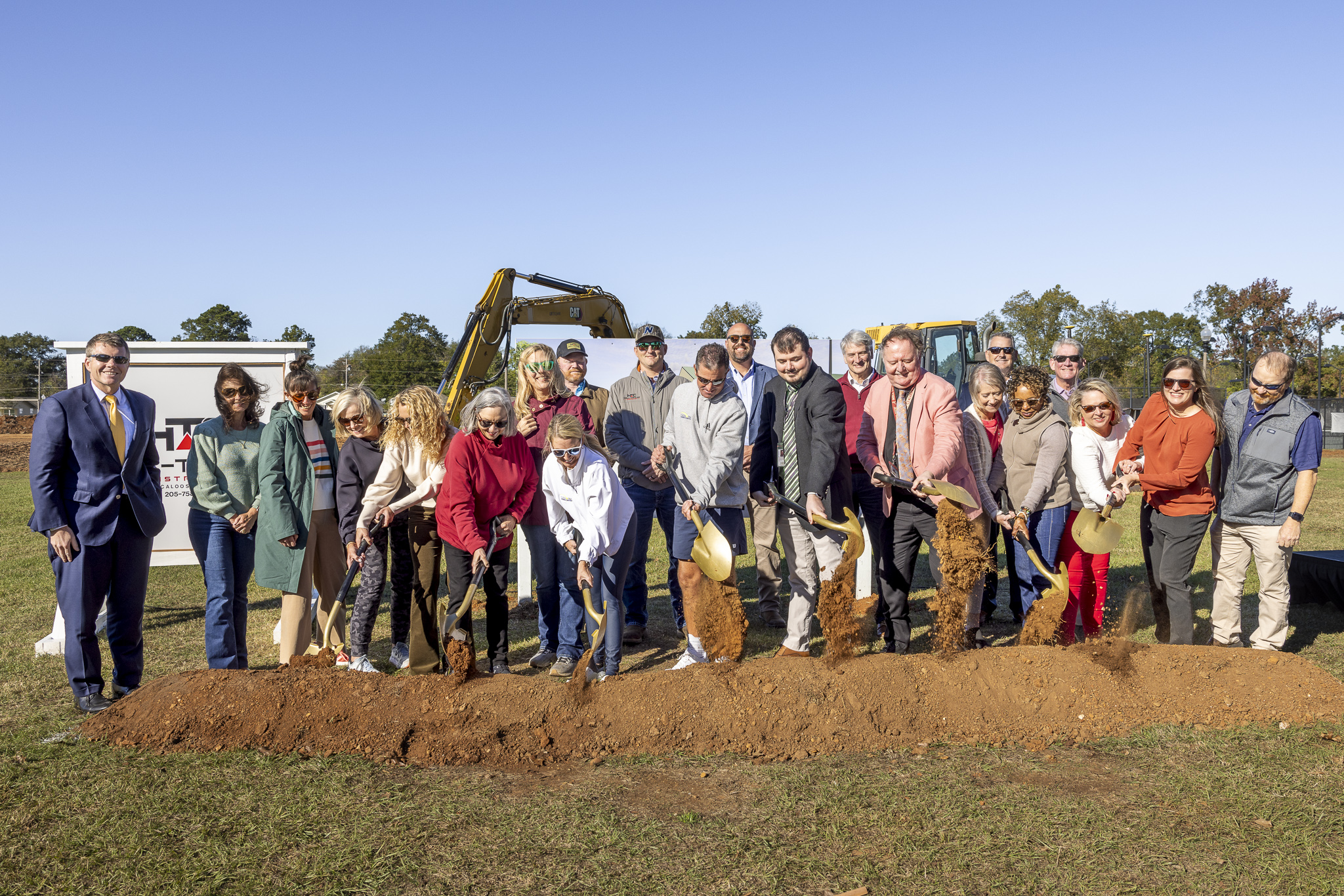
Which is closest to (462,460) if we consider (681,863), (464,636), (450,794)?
(464,636)

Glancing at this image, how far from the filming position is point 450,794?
3.40 m

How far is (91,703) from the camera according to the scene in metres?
4.25

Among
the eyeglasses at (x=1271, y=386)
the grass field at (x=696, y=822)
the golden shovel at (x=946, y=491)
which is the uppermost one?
the eyeglasses at (x=1271, y=386)

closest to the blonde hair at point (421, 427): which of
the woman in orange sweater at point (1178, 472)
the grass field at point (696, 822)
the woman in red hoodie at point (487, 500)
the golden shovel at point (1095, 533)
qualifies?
the woman in red hoodie at point (487, 500)

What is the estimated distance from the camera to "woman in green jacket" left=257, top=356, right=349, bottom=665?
4.61 m

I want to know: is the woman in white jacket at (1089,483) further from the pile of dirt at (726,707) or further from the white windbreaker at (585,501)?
the white windbreaker at (585,501)

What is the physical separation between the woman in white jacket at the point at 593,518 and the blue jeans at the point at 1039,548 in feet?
8.00

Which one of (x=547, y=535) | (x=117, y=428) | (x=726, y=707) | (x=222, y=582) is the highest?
(x=117, y=428)

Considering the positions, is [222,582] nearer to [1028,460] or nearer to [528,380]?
[528,380]

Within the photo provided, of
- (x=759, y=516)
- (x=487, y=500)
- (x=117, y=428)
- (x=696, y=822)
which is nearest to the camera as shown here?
(x=696, y=822)

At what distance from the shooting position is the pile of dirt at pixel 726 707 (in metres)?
3.81

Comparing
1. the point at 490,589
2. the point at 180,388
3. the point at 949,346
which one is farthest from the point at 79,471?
the point at 949,346

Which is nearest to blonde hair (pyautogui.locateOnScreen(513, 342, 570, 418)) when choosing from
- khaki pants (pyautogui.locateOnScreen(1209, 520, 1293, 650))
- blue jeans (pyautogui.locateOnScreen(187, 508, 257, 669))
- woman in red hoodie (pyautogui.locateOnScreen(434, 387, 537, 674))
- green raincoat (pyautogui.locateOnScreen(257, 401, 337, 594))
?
woman in red hoodie (pyautogui.locateOnScreen(434, 387, 537, 674))

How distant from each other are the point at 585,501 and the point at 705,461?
0.72 m
